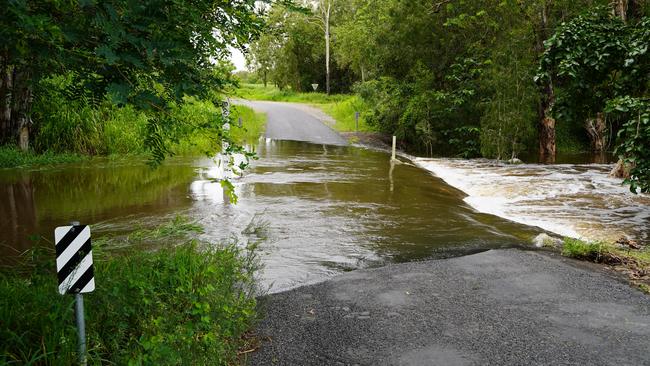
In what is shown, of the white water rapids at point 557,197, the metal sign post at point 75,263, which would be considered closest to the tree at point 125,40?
the metal sign post at point 75,263

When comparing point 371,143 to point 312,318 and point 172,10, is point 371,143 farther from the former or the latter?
point 172,10

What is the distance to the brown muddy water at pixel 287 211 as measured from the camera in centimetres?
827

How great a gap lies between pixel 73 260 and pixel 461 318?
3847 millimetres

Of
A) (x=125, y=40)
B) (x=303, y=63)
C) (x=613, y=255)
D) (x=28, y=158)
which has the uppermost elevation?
(x=303, y=63)

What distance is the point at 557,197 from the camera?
544 inches

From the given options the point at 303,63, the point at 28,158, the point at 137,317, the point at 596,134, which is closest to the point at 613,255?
the point at 137,317

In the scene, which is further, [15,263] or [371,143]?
[371,143]

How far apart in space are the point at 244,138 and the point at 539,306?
70.4ft

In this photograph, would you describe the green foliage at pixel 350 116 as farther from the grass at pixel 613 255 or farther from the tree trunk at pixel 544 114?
the grass at pixel 613 255

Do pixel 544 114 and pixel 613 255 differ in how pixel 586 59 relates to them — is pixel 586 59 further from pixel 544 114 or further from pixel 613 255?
pixel 544 114

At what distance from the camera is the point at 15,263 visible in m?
6.99

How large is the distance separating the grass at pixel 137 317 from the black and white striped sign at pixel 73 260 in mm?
365

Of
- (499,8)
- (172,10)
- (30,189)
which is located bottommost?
(30,189)

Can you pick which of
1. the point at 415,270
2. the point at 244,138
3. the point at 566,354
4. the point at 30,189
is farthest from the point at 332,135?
the point at 566,354
